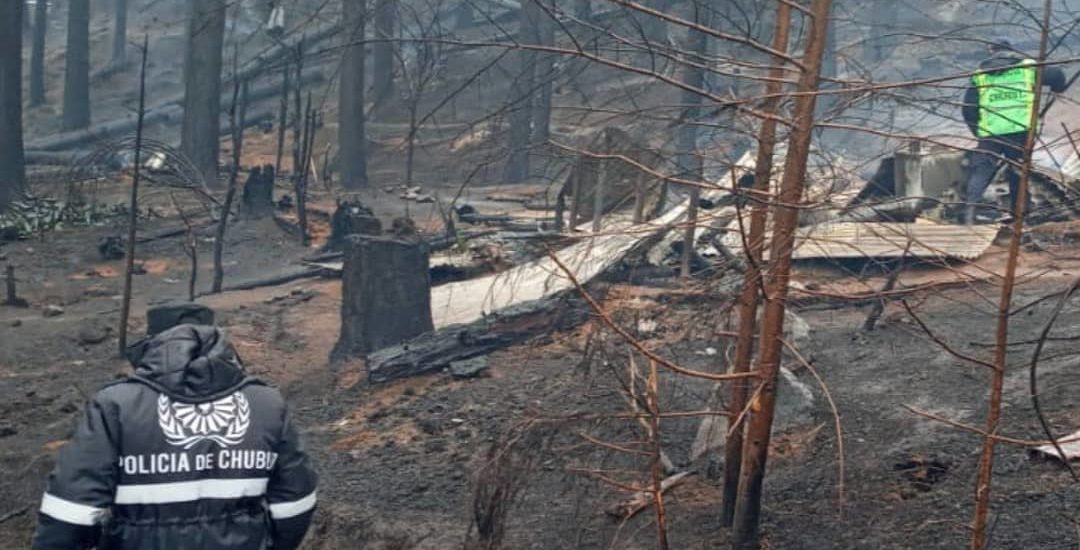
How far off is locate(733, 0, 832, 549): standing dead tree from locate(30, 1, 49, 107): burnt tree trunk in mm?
31570

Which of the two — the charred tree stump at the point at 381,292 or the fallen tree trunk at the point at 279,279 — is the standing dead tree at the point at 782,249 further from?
the fallen tree trunk at the point at 279,279

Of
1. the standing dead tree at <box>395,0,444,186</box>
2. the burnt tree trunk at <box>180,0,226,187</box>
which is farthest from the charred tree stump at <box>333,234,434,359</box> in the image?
the burnt tree trunk at <box>180,0,226,187</box>

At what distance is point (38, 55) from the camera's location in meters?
33.5

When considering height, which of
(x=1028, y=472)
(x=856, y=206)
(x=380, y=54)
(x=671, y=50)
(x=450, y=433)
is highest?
(x=380, y=54)

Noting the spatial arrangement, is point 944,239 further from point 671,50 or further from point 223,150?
point 223,150

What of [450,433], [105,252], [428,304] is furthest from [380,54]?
[450,433]

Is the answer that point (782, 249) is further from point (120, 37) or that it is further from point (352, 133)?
point (120, 37)

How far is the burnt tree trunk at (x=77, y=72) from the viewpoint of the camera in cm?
3050

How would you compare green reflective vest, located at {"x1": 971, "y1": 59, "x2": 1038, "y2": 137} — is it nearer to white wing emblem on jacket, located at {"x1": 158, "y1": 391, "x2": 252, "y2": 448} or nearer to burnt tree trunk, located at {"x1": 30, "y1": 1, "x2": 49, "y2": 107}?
white wing emblem on jacket, located at {"x1": 158, "y1": 391, "x2": 252, "y2": 448}

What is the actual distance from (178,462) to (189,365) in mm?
328

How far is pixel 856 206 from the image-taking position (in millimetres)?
4766

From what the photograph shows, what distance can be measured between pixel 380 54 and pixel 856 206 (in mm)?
22963

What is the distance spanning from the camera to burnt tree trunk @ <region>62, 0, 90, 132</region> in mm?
30500

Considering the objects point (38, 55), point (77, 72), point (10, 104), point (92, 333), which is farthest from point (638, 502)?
point (38, 55)
